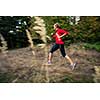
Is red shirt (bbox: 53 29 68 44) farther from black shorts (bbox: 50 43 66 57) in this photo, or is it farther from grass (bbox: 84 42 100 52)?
grass (bbox: 84 42 100 52)

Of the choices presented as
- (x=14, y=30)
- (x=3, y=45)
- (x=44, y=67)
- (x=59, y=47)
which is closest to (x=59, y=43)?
(x=59, y=47)

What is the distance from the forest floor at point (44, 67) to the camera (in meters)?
11.4

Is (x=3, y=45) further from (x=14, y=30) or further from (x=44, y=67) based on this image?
(x=44, y=67)

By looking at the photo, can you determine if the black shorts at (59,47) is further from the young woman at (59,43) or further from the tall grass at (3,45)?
the tall grass at (3,45)

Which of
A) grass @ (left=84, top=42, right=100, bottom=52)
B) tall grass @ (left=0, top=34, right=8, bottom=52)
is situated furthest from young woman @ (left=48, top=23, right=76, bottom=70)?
tall grass @ (left=0, top=34, right=8, bottom=52)

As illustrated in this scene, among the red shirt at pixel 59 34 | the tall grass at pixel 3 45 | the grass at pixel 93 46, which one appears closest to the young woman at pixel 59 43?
the red shirt at pixel 59 34

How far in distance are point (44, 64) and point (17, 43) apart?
43cm

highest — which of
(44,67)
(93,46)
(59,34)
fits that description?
(59,34)

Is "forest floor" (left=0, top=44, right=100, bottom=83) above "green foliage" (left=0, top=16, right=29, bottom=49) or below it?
below

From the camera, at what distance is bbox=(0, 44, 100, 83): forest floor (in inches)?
448

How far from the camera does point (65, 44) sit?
37.4 feet

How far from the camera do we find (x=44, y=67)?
11406 millimetres

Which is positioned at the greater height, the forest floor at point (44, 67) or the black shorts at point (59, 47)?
the black shorts at point (59, 47)
